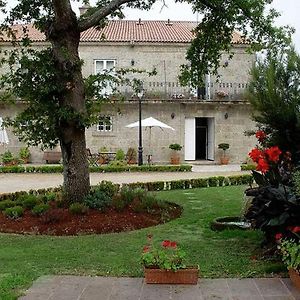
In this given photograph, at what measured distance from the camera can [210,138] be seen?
35.2 meters

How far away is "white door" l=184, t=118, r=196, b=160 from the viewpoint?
111 feet

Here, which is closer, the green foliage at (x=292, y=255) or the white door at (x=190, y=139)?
the green foliage at (x=292, y=255)

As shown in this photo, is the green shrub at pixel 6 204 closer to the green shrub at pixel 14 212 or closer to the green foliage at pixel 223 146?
the green shrub at pixel 14 212

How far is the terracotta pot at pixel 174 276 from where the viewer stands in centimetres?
623

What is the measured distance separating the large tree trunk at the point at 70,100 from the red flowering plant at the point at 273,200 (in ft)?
14.1

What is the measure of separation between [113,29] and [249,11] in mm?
25375

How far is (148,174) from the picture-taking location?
2528cm

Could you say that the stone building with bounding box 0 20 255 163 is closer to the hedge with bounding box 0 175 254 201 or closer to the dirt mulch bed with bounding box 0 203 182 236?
the hedge with bounding box 0 175 254 201

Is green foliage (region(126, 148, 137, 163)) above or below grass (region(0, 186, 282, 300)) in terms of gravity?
above

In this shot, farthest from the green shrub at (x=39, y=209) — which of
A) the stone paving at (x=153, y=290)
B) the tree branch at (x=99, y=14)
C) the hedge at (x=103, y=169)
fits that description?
the hedge at (x=103, y=169)

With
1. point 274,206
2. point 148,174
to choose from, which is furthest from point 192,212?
point 148,174

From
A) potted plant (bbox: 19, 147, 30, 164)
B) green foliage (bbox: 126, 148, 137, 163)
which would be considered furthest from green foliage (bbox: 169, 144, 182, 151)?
potted plant (bbox: 19, 147, 30, 164)

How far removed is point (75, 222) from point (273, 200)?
4619 mm

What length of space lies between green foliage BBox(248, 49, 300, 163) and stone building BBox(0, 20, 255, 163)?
21354 mm
